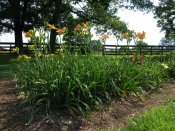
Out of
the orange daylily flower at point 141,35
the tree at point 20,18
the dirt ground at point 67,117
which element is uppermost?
the tree at point 20,18

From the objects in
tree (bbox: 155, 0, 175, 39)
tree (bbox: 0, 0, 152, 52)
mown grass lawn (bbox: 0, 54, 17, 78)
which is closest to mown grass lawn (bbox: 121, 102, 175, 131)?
mown grass lawn (bbox: 0, 54, 17, 78)

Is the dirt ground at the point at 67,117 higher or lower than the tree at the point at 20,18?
lower

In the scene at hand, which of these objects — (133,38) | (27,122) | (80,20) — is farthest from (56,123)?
(80,20)

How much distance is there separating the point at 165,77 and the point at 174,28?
42.4 metres

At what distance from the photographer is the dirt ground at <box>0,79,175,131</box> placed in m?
5.62

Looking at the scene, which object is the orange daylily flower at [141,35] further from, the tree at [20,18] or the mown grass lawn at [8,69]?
the tree at [20,18]

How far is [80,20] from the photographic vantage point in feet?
101

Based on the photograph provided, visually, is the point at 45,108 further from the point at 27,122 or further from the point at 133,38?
the point at 133,38

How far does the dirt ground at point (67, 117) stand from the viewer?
5.62 meters

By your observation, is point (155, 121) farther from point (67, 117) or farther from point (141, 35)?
point (141, 35)

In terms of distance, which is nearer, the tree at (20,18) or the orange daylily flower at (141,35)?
the orange daylily flower at (141,35)

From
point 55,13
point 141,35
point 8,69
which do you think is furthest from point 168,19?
point 141,35

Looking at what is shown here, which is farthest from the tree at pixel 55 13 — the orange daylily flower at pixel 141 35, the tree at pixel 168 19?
the orange daylily flower at pixel 141 35

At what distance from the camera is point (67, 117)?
598 centimetres
